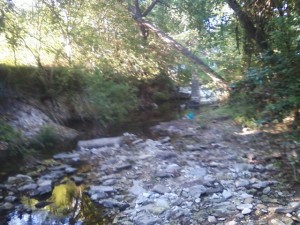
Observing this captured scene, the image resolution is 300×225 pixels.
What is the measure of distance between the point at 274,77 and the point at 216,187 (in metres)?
1.87

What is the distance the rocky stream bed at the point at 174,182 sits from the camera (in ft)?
11.4

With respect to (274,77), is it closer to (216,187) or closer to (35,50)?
(216,187)

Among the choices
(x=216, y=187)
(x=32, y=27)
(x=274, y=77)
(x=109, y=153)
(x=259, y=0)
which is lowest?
(x=216, y=187)

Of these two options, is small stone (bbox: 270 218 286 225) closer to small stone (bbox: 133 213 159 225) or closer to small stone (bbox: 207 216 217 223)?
small stone (bbox: 207 216 217 223)

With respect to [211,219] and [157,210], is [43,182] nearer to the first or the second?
[157,210]

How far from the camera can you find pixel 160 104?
44.4 feet

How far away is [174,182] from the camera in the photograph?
443 centimetres

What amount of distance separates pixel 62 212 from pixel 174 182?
61.7 inches

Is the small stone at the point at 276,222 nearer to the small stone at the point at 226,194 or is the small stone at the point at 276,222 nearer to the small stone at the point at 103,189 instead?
the small stone at the point at 226,194

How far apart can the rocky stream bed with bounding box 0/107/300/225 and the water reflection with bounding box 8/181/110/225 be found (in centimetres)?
2

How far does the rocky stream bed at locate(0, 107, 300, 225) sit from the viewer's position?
3.46 meters

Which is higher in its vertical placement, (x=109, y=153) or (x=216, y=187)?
(x=109, y=153)

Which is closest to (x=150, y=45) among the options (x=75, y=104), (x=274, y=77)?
(x=75, y=104)

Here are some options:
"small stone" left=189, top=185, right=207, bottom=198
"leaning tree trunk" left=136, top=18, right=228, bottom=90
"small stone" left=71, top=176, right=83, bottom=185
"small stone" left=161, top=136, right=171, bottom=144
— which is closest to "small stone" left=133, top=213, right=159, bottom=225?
"small stone" left=189, top=185, right=207, bottom=198
